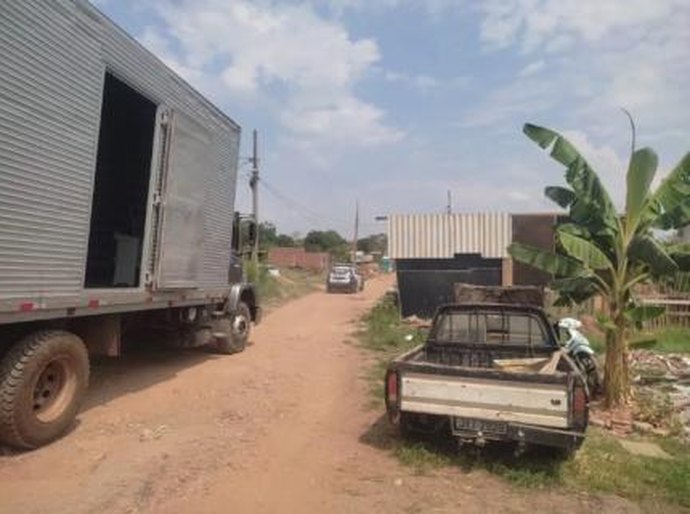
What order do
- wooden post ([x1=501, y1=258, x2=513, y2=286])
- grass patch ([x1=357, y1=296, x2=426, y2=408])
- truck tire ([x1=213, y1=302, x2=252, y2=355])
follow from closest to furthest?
grass patch ([x1=357, y1=296, x2=426, y2=408]) < truck tire ([x1=213, y1=302, x2=252, y2=355]) < wooden post ([x1=501, y1=258, x2=513, y2=286])

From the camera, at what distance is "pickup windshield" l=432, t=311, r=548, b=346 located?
8.84 meters

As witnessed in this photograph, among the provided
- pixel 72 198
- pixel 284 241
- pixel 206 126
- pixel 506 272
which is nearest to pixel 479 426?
pixel 72 198

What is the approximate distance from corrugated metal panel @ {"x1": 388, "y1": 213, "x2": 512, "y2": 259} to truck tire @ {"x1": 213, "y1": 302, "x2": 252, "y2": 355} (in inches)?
399

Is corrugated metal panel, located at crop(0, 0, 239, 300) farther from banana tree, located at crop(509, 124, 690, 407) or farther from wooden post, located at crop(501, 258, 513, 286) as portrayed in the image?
wooden post, located at crop(501, 258, 513, 286)

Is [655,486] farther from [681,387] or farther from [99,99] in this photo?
[99,99]

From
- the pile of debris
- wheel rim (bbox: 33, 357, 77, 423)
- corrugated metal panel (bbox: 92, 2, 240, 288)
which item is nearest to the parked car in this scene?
the pile of debris

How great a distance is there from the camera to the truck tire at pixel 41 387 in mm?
6887

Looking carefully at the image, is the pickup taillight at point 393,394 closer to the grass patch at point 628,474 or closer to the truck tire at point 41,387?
the grass patch at point 628,474

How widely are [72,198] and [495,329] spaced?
5067mm

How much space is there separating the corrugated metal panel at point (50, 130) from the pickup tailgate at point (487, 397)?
12.2ft

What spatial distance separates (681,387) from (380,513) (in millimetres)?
8551

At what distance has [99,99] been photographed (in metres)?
7.94

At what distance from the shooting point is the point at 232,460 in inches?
279

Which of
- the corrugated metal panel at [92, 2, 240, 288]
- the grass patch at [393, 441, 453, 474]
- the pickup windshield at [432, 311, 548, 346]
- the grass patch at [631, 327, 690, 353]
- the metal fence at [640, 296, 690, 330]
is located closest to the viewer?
the grass patch at [393, 441, 453, 474]
